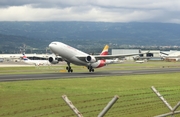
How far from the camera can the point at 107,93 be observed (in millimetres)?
29875

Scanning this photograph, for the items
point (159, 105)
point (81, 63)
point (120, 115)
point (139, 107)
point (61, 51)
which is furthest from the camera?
point (81, 63)

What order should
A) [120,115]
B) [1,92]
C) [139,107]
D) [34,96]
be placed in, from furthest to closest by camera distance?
1. [1,92]
2. [34,96]
3. [139,107]
4. [120,115]

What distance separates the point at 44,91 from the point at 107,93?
5.33 m

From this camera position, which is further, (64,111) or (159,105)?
(159,105)

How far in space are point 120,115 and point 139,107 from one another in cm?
307

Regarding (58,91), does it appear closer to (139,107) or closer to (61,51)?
(139,107)

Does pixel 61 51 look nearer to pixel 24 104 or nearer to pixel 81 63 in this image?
pixel 81 63

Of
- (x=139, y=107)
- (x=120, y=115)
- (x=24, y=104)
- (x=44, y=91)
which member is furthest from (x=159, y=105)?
(x=44, y=91)

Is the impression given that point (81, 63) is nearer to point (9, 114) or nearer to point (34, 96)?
Answer: point (34, 96)

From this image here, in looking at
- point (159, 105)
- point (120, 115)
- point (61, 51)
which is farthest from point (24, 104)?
point (61, 51)

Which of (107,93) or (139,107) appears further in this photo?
(107,93)

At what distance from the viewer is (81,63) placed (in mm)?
64375

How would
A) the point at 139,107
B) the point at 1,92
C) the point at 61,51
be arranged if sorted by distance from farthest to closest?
the point at 61,51
the point at 1,92
the point at 139,107

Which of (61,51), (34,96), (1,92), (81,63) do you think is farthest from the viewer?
(81,63)
